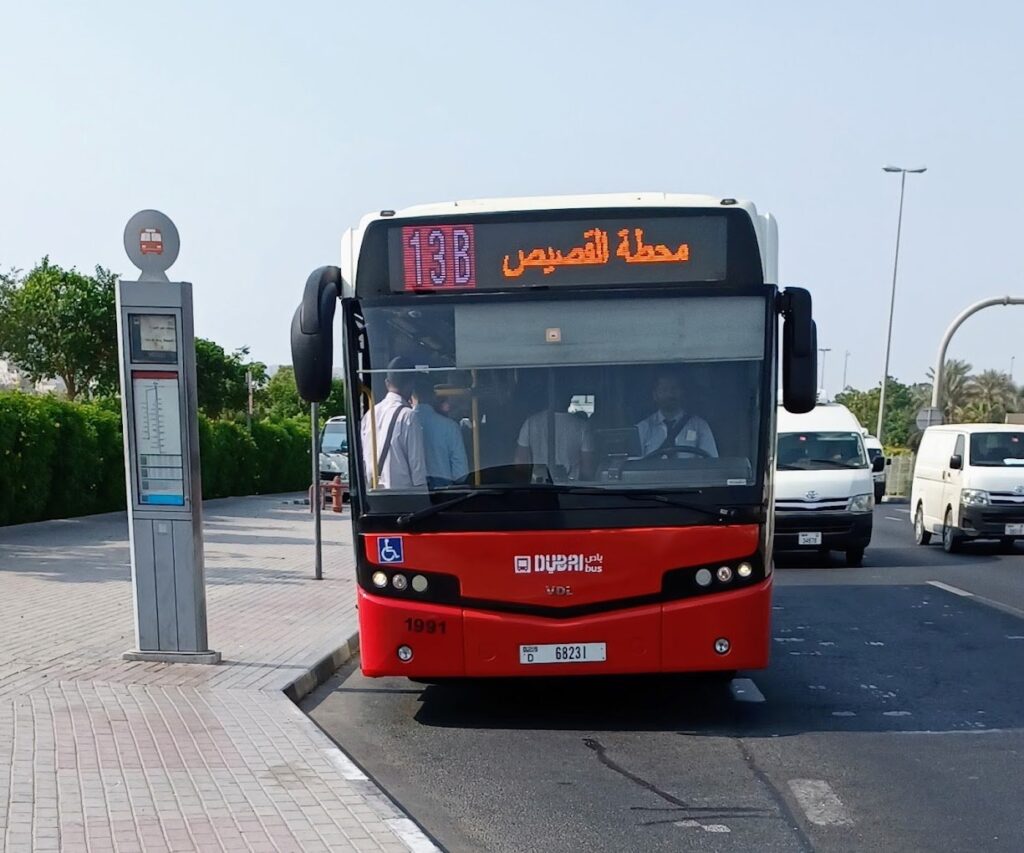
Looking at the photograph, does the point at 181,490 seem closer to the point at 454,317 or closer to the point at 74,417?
the point at 454,317

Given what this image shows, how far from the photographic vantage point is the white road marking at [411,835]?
564 centimetres

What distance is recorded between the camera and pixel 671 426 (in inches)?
328

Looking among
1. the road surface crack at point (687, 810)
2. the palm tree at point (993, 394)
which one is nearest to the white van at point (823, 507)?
the road surface crack at point (687, 810)

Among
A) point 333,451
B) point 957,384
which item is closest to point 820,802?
point 333,451

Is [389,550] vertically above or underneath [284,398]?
above

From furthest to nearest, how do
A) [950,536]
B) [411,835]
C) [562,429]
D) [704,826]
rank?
[950,536] → [562,429] → [704,826] → [411,835]

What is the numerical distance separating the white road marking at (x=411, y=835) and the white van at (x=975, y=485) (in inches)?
685

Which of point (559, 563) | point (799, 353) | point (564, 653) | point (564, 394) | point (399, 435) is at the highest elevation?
point (799, 353)

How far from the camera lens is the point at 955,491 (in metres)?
22.5

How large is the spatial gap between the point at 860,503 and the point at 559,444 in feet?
40.2

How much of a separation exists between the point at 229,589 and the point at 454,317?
7.68 m

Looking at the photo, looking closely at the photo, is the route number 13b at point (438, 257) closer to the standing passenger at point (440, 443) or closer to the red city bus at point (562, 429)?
the red city bus at point (562, 429)

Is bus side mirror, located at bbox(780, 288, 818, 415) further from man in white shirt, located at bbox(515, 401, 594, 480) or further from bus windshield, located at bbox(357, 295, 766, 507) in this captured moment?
man in white shirt, located at bbox(515, 401, 594, 480)

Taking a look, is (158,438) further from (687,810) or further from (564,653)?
(687,810)
